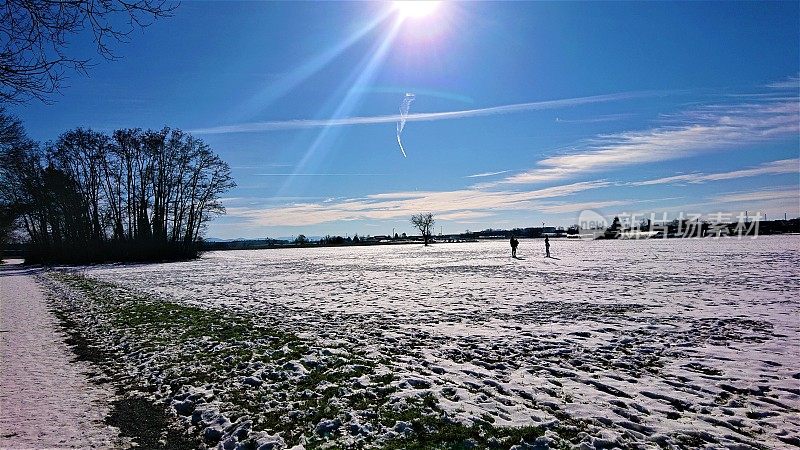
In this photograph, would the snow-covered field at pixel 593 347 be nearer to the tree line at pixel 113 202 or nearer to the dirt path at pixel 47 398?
the dirt path at pixel 47 398

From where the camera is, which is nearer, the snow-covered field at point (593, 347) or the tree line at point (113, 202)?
the snow-covered field at point (593, 347)

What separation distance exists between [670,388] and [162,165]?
59942 mm

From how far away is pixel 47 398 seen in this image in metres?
6.83

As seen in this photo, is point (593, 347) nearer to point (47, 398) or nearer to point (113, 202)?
point (47, 398)

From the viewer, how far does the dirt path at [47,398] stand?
547 centimetres

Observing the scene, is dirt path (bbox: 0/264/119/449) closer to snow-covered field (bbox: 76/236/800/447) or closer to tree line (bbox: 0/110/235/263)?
snow-covered field (bbox: 76/236/800/447)

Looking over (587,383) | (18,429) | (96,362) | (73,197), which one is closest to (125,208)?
(73,197)

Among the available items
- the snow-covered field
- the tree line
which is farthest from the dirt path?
the tree line

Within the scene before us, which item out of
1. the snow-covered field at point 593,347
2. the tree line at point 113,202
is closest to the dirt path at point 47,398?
the snow-covered field at point 593,347

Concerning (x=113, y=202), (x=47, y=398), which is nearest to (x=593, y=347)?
(x=47, y=398)

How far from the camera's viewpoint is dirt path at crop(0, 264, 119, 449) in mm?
5473

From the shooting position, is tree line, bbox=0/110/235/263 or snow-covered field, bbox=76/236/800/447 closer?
snow-covered field, bbox=76/236/800/447

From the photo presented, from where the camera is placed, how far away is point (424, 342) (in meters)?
9.40

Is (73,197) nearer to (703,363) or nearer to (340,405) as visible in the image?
(340,405)
